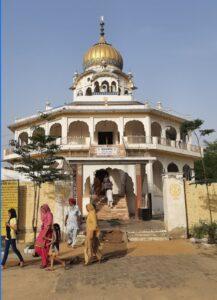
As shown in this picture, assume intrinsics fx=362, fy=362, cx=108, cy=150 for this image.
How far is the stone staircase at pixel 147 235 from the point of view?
41.5 ft

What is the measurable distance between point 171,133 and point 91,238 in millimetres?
22191

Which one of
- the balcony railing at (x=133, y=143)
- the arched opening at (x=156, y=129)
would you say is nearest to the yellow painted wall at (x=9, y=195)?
the balcony railing at (x=133, y=143)

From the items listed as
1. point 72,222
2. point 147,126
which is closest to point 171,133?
point 147,126

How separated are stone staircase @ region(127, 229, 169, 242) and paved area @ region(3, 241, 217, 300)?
2.30 meters

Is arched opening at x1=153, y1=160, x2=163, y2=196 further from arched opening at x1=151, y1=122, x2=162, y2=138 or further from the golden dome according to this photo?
the golden dome

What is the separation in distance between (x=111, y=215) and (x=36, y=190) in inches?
272

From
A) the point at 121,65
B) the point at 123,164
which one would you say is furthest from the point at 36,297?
the point at 121,65

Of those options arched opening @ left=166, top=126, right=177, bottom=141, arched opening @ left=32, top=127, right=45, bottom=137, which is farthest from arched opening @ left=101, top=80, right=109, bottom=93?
arched opening @ left=32, top=127, right=45, bottom=137

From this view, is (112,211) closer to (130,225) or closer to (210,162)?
(130,225)

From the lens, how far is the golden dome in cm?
3478

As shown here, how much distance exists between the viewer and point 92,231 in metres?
8.76

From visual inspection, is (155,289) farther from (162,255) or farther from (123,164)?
(123,164)

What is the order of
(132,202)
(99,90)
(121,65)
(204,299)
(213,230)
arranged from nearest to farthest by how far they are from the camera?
(204,299)
(213,230)
(132,202)
(99,90)
(121,65)

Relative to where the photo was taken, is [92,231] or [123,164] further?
[123,164]
